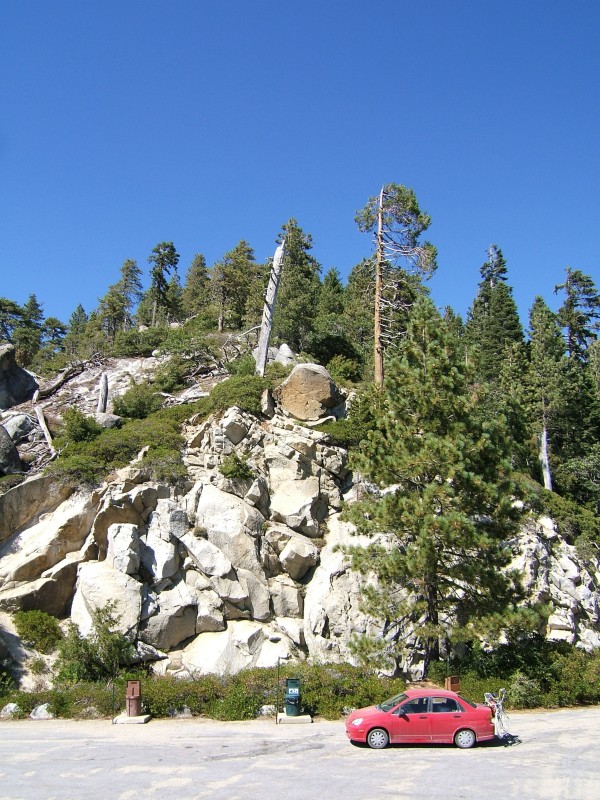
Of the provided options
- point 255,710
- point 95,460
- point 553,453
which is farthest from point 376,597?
point 553,453

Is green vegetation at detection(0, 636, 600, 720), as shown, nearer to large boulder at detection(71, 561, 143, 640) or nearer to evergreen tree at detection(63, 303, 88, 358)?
large boulder at detection(71, 561, 143, 640)

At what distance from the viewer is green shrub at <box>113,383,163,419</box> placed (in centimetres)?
3016

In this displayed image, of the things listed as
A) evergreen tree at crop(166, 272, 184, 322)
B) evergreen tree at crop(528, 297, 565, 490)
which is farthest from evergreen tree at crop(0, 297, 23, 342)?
evergreen tree at crop(528, 297, 565, 490)

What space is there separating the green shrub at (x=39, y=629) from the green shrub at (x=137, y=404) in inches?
499

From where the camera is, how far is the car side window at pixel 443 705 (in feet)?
40.5

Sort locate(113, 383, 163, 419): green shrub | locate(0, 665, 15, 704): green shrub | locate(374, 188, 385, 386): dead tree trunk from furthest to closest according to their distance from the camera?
locate(113, 383, 163, 419): green shrub
locate(374, 188, 385, 386): dead tree trunk
locate(0, 665, 15, 704): green shrub

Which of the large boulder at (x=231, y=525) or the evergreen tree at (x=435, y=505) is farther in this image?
the large boulder at (x=231, y=525)

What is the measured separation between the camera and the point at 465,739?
12.3 metres

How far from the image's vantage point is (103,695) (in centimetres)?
1538

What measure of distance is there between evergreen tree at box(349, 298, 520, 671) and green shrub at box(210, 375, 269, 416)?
9489 millimetres

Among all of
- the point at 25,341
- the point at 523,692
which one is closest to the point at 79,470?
the point at 523,692

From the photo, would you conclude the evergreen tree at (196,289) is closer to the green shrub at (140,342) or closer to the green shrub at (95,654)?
the green shrub at (140,342)

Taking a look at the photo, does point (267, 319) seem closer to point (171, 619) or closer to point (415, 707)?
point (171, 619)

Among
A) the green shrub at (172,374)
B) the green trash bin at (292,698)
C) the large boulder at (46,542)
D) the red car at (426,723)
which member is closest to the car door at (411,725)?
the red car at (426,723)
